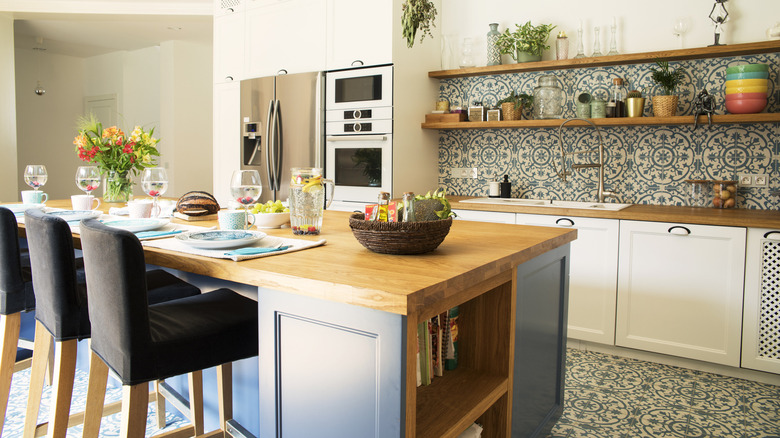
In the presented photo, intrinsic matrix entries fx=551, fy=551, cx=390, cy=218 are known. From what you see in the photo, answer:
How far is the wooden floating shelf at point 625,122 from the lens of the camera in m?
3.02

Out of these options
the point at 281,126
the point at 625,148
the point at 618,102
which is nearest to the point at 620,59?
the point at 618,102

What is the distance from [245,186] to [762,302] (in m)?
2.54

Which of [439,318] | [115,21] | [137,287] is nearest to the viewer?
[137,287]

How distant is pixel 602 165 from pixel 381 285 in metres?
2.86

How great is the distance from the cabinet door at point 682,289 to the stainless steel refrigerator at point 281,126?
229cm

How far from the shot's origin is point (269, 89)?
14.4 feet

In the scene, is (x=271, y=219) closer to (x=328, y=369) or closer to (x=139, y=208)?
(x=139, y=208)

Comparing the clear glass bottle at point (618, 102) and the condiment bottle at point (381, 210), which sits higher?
the clear glass bottle at point (618, 102)

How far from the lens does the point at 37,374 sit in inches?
73.8

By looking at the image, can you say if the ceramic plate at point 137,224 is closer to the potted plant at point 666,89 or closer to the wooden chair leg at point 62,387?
the wooden chair leg at point 62,387

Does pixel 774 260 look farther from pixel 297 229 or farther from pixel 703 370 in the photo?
pixel 297 229

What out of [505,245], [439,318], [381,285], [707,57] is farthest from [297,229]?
[707,57]

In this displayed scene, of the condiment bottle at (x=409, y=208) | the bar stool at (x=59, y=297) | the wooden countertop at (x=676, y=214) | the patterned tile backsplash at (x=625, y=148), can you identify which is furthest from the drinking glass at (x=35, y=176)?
the patterned tile backsplash at (x=625, y=148)

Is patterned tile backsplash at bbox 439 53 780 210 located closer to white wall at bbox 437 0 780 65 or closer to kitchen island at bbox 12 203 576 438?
white wall at bbox 437 0 780 65
